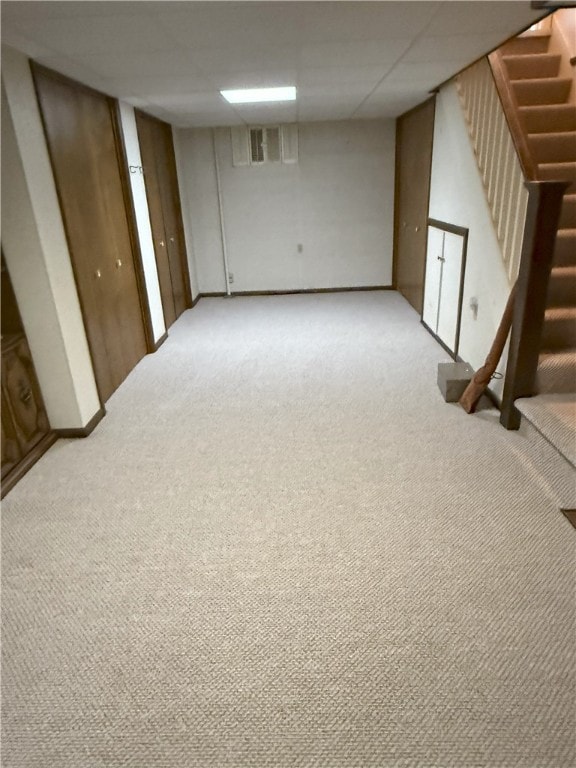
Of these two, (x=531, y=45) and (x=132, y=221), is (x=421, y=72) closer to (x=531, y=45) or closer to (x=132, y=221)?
(x=531, y=45)

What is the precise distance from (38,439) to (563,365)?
325 centimetres

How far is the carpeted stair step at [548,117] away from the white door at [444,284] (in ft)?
2.95

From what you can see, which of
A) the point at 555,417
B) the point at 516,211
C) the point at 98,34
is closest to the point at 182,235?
the point at 98,34

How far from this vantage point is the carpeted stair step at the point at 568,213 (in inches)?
124

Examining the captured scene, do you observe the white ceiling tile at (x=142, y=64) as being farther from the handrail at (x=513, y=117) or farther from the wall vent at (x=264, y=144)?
the wall vent at (x=264, y=144)

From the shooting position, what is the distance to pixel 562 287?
3.06 meters

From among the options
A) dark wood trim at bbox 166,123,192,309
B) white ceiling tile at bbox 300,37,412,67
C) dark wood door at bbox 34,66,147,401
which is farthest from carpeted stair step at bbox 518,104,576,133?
dark wood trim at bbox 166,123,192,309

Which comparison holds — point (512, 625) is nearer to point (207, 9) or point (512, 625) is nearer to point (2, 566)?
point (2, 566)

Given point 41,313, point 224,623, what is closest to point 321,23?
point 41,313

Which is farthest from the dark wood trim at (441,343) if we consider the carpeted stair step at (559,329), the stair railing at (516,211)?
the stair railing at (516,211)

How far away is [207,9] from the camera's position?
2.00 metres

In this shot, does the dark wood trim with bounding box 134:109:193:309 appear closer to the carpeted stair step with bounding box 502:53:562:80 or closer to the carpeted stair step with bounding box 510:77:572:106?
the carpeted stair step with bounding box 502:53:562:80

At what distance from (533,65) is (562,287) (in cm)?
213

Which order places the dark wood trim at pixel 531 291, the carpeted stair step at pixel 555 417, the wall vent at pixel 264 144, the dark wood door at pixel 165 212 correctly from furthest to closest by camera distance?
1. the wall vent at pixel 264 144
2. the dark wood door at pixel 165 212
3. the dark wood trim at pixel 531 291
4. the carpeted stair step at pixel 555 417
